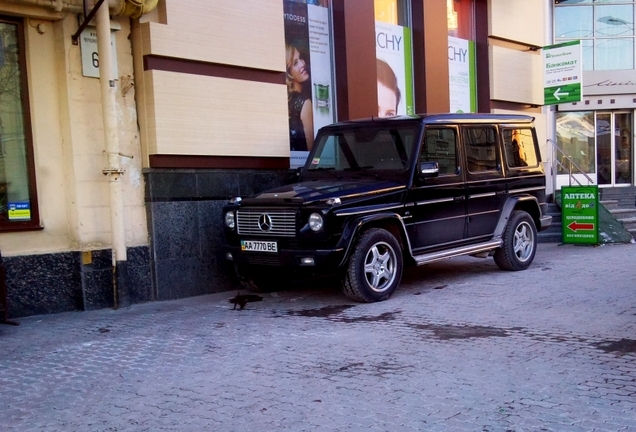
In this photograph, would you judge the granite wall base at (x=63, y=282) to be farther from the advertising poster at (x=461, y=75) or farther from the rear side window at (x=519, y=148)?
the advertising poster at (x=461, y=75)

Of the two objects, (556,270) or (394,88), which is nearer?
(556,270)

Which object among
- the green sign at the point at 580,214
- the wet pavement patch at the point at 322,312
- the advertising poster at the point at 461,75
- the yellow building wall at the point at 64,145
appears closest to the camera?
the wet pavement patch at the point at 322,312

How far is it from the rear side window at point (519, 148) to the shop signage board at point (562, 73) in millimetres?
5725

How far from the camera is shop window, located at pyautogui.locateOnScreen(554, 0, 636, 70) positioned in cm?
1891

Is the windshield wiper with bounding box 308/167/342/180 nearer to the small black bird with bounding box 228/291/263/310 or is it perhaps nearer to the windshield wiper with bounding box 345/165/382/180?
the windshield wiper with bounding box 345/165/382/180

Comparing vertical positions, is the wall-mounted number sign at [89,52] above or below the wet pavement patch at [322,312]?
above

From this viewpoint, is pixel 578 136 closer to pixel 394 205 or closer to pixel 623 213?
pixel 623 213

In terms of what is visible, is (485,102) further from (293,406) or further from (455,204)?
(293,406)

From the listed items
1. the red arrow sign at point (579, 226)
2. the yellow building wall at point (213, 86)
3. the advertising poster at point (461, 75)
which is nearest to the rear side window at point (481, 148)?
the yellow building wall at point (213, 86)

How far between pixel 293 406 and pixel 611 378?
223cm

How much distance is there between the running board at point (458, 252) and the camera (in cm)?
809

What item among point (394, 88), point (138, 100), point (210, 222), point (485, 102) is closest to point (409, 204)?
point (210, 222)

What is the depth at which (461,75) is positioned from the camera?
14.0 m

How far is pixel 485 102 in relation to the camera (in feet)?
46.9
